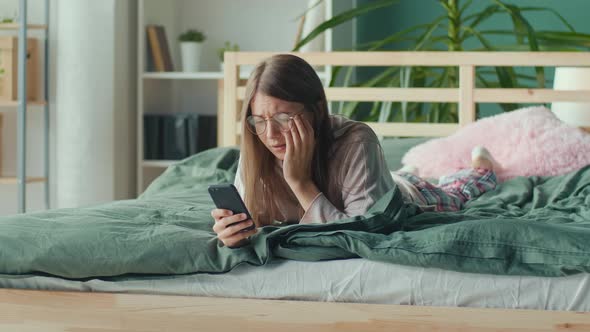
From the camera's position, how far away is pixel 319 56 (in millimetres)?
3344

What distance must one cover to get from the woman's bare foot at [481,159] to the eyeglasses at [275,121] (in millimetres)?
1085

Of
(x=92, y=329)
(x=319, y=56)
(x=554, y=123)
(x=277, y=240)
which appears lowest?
(x=92, y=329)

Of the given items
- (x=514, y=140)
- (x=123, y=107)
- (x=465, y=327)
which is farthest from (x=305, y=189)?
(x=123, y=107)

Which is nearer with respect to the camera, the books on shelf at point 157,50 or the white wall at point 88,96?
the white wall at point 88,96

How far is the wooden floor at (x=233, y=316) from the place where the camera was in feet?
4.34

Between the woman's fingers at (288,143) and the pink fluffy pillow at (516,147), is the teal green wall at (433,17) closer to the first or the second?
the pink fluffy pillow at (516,147)

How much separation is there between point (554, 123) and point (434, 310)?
1595 mm

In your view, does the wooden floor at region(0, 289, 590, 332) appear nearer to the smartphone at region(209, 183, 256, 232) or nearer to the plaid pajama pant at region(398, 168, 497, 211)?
the smartphone at region(209, 183, 256, 232)

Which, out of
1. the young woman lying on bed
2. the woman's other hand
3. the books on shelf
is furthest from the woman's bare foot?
the books on shelf

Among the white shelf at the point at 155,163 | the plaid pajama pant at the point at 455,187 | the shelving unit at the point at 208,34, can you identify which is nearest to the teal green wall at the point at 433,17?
the shelving unit at the point at 208,34

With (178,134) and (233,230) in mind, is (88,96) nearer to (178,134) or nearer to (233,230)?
(178,134)

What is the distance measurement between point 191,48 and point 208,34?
24 centimetres

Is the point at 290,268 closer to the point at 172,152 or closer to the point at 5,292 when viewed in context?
the point at 5,292

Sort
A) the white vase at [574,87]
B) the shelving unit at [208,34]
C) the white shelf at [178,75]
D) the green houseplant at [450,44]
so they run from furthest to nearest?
the shelving unit at [208,34] < the white shelf at [178,75] < the green houseplant at [450,44] < the white vase at [574,87]
